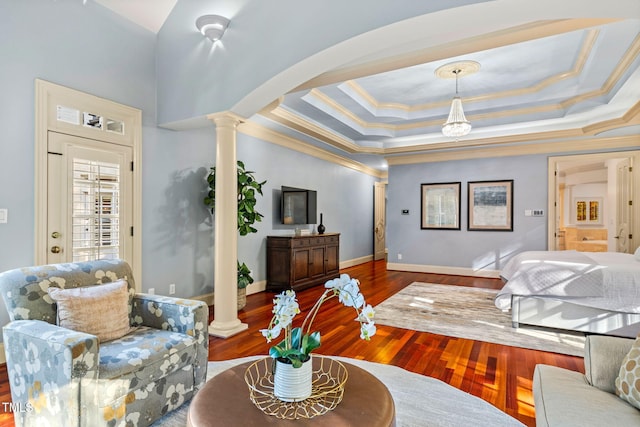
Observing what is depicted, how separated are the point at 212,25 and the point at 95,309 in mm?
2643

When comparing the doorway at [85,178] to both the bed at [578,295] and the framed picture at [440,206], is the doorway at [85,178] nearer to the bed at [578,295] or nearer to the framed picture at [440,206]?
the bed at [578,295]

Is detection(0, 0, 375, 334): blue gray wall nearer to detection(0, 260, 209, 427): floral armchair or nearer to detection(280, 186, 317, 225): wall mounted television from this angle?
detection(280, 186, 317, 225): wall mounted television

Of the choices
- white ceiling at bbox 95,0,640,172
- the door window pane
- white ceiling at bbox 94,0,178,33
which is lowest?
the door window pane

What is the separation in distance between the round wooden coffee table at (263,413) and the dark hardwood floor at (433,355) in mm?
1242

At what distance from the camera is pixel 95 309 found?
2.01 m

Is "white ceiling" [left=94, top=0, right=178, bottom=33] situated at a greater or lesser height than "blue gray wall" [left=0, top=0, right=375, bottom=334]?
greater

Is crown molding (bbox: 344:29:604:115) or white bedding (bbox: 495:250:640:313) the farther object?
crown molding (bbox: 344:29:604:115)

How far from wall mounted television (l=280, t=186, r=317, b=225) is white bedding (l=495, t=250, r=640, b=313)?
3.36m

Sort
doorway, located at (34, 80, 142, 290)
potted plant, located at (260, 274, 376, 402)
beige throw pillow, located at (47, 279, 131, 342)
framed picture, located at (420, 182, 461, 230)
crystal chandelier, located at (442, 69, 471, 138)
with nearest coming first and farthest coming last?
potted plant, located at (260, 274, 376, 402), beige throw pillow, located at (47, 279, 131, 342), doorway, located at (34, 80, 142, 290), crystal chandelier, located at (442, 69, 471, 138), framed picture, located at (420, 182, 461, 230)

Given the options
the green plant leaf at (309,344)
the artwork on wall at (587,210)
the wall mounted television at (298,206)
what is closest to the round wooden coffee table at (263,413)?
the green plant leaf at (309,344)

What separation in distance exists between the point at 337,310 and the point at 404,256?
3.64 metres

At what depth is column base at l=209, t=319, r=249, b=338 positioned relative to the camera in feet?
11.2

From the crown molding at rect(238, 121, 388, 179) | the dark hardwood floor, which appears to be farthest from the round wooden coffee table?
the crown molding at rect(238, 121, 388, 179)

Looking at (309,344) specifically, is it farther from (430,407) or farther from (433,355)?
(433,355)
